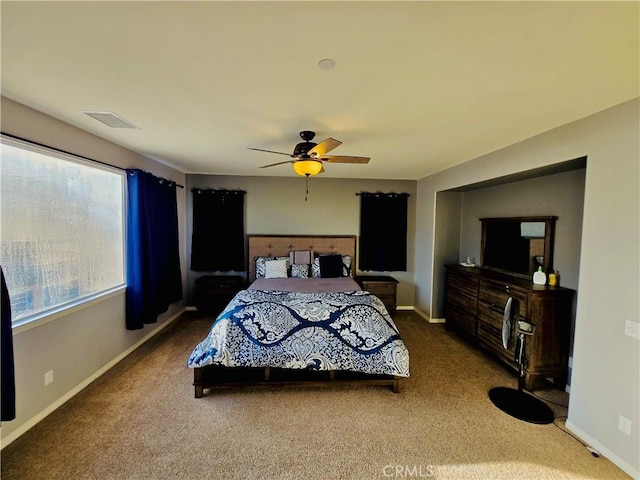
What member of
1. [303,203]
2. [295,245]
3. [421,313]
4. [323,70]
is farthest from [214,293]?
[323,70]

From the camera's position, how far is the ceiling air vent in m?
2.28

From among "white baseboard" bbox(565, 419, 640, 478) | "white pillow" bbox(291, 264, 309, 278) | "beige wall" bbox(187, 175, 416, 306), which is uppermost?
"beige wall" bbox(187, 175, 416, 306)

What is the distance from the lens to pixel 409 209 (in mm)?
5305

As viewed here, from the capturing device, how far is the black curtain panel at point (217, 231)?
4.96 meters

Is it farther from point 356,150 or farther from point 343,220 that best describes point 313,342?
point 343,220

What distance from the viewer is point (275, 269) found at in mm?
4730

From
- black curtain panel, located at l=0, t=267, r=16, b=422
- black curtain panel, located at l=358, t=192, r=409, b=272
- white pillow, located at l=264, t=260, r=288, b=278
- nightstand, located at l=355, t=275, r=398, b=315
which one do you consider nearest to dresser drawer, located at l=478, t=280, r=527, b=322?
nightstand, located at l=355, t=275, r=398, b=315

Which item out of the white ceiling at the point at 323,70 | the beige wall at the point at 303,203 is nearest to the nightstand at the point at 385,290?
the beige wall at the point at 303,203

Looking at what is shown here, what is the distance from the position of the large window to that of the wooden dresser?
14.5 ft

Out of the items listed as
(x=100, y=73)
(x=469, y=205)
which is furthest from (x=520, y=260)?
(x=100, y=73)

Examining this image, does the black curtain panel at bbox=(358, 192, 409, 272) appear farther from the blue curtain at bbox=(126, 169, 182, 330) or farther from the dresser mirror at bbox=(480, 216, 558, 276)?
the blue curtain at bbox=(126, 169, 182, 330)

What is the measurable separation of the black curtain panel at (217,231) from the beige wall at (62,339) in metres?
1.52

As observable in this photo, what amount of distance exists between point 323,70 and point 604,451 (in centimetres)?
320

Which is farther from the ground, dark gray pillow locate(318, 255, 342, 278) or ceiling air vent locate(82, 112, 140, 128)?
ceiling air vent locate(82, 112, 140, 128)
